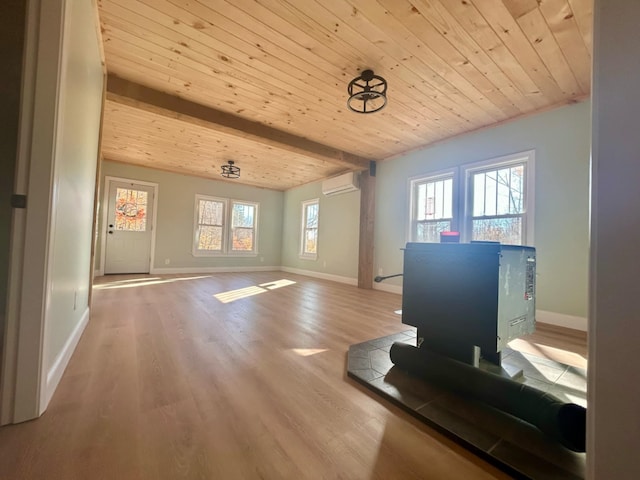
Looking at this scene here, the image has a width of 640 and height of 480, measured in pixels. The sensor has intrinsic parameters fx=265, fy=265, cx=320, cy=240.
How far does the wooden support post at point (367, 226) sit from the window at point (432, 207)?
817 mm

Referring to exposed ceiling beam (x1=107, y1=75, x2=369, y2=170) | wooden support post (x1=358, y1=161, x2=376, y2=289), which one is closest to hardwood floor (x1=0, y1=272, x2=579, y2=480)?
exposed ceiling beam (x1=107, y1=75, x2=369, y2=170)

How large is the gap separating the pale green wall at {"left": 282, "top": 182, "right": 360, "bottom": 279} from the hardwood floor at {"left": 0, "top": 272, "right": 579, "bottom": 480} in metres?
3.30

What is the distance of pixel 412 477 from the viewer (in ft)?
2.90

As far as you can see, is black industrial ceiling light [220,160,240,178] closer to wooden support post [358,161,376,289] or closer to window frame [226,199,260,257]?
window frame [226,199,260,257]

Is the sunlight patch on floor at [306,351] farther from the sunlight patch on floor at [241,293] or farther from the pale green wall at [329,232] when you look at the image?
the pale green wall at [329,232]

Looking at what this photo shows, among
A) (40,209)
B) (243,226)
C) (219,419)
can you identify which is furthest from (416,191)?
(243,226)

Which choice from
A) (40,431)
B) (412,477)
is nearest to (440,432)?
(412,477)

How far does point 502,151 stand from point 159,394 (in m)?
4.11

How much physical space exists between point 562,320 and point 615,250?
299 cm

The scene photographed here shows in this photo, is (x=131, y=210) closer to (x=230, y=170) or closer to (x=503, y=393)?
(x=230, y=170)

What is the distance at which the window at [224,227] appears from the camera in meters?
6.54

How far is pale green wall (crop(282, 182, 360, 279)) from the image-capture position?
18.0 ft

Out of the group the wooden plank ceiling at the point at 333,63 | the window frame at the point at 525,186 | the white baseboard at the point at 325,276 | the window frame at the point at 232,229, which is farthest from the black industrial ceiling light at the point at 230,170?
the window frame at the point at 525,186

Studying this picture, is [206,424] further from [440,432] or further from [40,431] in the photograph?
[440,432]
